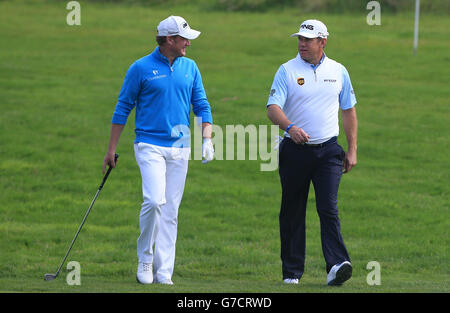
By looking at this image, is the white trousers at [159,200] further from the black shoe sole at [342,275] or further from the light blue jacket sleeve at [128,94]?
the black shoe sole at [342,275]

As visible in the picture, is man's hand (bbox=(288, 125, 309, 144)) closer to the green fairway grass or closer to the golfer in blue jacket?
the golfer in blue jacket

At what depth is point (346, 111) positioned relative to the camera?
883 centimetres

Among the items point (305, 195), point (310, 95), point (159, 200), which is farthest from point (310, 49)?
point (159, 200)

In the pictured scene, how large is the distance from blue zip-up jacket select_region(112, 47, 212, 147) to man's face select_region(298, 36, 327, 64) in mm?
1127

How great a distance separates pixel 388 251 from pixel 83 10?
28.5m

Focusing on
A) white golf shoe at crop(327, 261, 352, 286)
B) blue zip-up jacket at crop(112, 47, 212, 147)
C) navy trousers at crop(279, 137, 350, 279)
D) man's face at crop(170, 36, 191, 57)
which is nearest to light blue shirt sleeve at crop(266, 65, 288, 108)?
navy trousers at crop(279, 137, 350, 279)

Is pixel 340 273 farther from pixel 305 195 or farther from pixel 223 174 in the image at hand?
pixel 223 174

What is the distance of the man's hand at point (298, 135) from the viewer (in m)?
8.24

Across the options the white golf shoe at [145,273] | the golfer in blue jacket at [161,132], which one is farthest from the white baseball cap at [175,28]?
the white golf shoe at [145,273]

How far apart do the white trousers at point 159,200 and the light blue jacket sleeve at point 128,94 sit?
0.34 m

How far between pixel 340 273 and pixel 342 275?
0.13 ft

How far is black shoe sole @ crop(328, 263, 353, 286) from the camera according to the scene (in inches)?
325

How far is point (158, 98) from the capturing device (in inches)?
335
